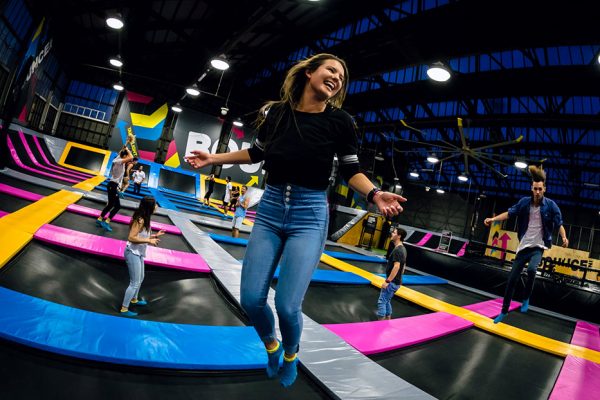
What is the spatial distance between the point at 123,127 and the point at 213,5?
9.71 metres

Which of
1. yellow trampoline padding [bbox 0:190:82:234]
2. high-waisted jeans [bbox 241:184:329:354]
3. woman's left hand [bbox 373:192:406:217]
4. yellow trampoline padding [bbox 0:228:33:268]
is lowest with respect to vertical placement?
yellow trampoline padding [bbox 0:228:33:268]

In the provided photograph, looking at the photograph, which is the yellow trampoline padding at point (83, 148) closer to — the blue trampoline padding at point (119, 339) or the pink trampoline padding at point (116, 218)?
the pink trampoline padding at point (116, 218)

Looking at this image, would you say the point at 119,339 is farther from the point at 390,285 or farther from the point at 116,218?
the point at 116,218

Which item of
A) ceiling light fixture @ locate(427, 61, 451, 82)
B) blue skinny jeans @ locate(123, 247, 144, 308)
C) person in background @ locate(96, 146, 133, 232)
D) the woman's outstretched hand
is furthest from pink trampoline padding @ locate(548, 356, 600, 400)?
person in background @ locate(96, 146, 133, 232)

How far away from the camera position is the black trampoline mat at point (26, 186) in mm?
6094

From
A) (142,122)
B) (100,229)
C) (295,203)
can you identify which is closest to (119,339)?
(295,203)

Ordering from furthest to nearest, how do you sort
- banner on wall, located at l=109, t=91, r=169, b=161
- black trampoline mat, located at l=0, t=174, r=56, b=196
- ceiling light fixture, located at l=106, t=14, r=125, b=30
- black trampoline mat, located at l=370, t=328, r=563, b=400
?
banner on wall, located at l=109, t=91, r=169, b=161
ceiling light fixture, located at l=106, t=14, r=125, b=30
black trampoline mat, located at l=0, t=174, r=56, b=196
black trampoline mat, located at l=370, t=328, r=563, b=400

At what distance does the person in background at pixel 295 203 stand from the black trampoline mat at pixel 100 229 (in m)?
3.68

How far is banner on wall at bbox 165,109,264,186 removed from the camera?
16.5 m

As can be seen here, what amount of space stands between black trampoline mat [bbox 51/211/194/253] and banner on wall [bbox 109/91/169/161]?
12.2 meters

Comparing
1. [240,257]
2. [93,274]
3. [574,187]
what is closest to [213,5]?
[240,257]

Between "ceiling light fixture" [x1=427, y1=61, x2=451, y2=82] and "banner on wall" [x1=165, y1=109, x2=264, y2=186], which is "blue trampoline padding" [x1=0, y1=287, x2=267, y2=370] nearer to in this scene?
"ceiling light fixture" [x1=427, y1=61, x2=451, y2=82]

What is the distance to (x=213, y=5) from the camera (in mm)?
9156

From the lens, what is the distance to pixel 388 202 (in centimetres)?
114
